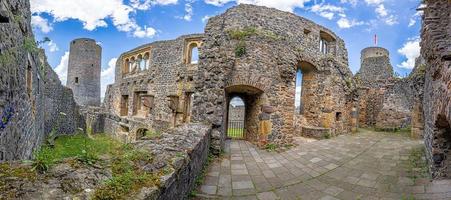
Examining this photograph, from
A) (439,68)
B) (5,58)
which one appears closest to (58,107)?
(5,58)

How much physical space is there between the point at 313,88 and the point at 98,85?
907 inches

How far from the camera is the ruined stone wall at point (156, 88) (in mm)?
14438

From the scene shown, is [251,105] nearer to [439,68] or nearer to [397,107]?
[439,68]

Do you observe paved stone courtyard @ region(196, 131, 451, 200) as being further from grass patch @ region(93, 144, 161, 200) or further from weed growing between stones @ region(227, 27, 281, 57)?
weed growing between stones @ region(227, 27, 281, 57)

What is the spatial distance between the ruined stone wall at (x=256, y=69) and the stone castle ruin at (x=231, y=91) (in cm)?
4

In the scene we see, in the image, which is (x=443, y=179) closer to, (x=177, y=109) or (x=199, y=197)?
(x=199, y=197)

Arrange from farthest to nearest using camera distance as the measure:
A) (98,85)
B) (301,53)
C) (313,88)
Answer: (98,85) → (313,88) → (301,53)

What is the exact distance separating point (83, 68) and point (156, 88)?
43.6 ft

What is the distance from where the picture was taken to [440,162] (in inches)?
182

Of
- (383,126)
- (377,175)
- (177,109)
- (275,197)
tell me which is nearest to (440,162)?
(377,175)

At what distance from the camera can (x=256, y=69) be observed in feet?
25.7

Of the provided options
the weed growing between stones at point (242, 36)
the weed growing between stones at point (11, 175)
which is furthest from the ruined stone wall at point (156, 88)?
the weed growing between stones at point (11, 175)

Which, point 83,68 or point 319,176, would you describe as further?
point 83,68

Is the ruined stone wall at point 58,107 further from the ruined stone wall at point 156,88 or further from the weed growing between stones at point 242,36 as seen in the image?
the weed growing between stones at point 242,36
